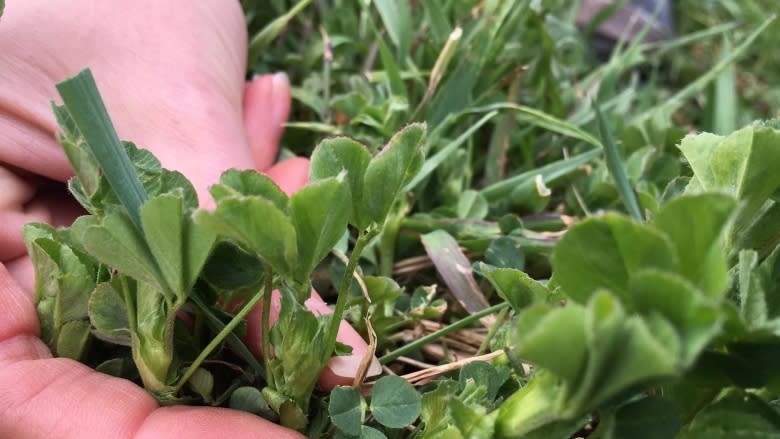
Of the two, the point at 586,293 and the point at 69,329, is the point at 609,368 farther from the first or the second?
the point at 69,329

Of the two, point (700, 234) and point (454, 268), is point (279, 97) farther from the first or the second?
point (700, 234)

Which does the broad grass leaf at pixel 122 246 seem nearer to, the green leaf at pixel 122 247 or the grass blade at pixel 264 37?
the green leaf at pixel 122 247

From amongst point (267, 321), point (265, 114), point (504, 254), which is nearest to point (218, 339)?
point (267, 321)

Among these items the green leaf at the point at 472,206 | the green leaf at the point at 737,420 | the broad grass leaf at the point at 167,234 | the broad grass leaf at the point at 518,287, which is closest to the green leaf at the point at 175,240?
the broad grass leaf at the point at 167,234

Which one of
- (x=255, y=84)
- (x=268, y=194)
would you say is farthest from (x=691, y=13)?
(x=268, y=194)

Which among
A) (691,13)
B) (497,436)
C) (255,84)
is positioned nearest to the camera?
(497,436)

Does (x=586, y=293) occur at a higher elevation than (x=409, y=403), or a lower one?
higher

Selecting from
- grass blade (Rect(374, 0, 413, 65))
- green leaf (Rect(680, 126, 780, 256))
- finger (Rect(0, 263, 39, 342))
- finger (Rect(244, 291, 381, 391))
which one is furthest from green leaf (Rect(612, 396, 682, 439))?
grass blade (Rect(374, 0, 413, 65))
